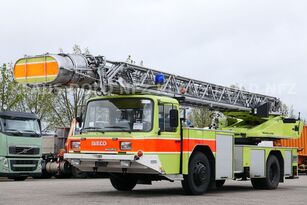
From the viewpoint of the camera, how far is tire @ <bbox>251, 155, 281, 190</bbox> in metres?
17.0

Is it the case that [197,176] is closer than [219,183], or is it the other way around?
[197,176]

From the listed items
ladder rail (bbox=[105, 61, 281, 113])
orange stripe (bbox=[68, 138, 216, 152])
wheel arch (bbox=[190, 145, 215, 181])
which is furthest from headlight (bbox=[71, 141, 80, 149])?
wheel arch (bbox=[190, 145, 215, 181])

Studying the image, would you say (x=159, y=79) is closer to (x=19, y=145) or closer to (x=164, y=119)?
(x=164, y=119)

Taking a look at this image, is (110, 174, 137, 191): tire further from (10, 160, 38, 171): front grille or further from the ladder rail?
(10, 160, 38, 171): front grille

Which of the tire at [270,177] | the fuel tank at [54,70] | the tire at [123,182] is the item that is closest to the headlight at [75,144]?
the fuel tank at [54,70]

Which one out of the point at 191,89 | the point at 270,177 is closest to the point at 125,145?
the point at 191,89

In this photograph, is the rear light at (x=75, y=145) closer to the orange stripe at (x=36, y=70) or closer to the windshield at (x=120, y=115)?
the windshield at (x=120, y=115)

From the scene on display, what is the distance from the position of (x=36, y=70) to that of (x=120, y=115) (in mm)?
2246

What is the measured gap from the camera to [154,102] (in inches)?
528

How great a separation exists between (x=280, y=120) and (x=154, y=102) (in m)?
6.34

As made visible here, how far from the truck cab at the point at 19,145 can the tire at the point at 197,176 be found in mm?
9264

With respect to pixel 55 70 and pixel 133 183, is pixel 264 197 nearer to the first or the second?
pixel 133 183

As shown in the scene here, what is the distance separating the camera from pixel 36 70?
42.1 ft

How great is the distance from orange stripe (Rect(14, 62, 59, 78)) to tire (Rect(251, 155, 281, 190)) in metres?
7.55
